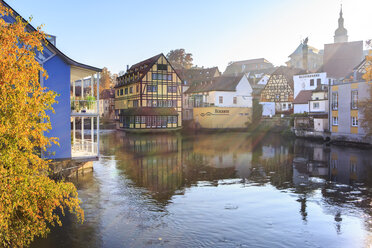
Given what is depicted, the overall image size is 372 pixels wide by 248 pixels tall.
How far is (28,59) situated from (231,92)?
182ft

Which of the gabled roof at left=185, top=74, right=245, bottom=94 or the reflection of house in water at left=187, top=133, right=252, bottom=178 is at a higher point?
the gabled roof at left=185, top=74, right=245, bottom=94

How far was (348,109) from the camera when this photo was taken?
37156mm

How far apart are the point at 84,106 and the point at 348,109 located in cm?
3043

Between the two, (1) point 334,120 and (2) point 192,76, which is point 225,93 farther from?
(1) point 334,120

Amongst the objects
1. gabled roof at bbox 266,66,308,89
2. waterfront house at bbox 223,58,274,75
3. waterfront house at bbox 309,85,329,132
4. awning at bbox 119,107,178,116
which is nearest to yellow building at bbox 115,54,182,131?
awning at bbox 119,107,178,116

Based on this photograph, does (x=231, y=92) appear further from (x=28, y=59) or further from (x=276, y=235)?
(x=28, y=59)

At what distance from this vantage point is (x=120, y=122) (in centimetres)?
6047

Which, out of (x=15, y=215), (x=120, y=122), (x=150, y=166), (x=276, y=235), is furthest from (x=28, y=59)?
(x=120, y=122)

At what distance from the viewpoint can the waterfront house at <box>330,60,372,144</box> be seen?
1390 inches

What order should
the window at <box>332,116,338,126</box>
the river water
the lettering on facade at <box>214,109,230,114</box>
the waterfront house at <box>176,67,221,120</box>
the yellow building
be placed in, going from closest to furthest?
the river water → the window at <box>332,116,338,126</box> → the yellow building → the lettering on facade at <box>214,109,230,114</box> → the waterfront house at <box>176,67,221,120</box>

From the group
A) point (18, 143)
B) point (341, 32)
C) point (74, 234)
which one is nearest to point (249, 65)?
point (341, 32)

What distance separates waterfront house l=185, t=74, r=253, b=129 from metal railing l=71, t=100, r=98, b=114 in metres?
40.3

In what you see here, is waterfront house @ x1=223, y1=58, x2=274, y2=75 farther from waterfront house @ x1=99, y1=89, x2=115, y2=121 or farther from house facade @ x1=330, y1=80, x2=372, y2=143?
house facade @ x1=330, y1=80, x2=372, y2=143

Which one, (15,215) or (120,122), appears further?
(120,122)
